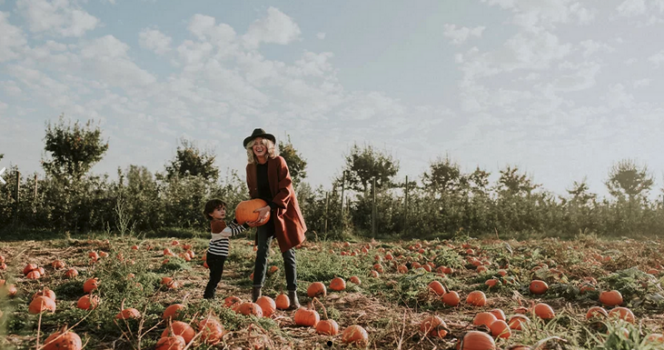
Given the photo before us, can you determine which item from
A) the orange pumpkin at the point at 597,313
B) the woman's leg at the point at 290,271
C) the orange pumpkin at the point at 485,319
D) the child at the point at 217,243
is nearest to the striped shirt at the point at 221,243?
the child at the point at 217,243

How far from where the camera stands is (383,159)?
24.7 metres

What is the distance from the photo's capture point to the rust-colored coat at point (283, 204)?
3.86 meters

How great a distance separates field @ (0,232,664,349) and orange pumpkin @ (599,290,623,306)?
0.23 feet

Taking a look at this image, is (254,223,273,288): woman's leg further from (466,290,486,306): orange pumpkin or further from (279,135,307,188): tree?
(279,135,307,188): tree

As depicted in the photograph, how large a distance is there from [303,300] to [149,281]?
1.49m

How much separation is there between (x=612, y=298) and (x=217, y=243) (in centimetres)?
349

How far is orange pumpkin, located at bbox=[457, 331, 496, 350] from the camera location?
203 cm

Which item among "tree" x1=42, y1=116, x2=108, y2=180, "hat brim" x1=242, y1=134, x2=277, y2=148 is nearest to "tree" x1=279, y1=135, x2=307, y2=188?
"tree" x1=42, y1=116, x2=108, y2=180

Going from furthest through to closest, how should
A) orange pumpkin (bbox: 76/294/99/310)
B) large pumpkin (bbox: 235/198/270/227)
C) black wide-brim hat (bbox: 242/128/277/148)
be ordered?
1. black wide-brim hat (bbox: 242/128/277/148)
2. large pumpkin (bbox: 235/198/270/227)
3. orange pumpkin (bbox: 76/294/99/310)

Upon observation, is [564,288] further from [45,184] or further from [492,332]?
[45,184]

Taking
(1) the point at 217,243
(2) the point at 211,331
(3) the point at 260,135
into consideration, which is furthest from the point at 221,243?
(2) the point at 211,331

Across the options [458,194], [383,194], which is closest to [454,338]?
[383,194]

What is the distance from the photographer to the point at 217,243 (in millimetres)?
3670

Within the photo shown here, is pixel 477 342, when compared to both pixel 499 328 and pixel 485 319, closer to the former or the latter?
pixel 499 328
